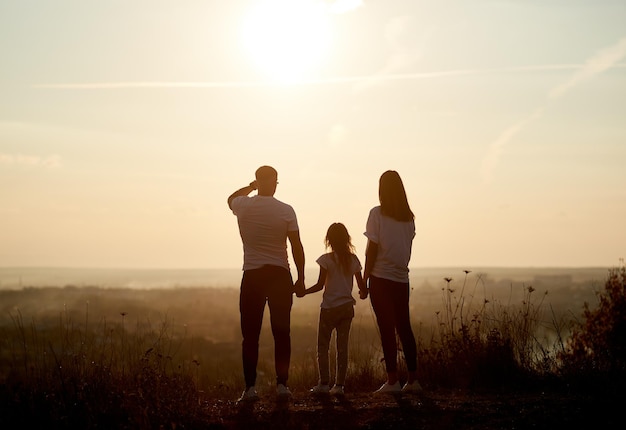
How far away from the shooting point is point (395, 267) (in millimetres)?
9539

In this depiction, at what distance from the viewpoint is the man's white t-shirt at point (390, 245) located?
947cm

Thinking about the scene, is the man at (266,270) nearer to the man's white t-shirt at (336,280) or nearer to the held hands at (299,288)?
the held hands at (299,288)

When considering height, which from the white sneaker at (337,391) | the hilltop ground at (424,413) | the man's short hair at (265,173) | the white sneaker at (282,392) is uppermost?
the man's short hair at (265,173)

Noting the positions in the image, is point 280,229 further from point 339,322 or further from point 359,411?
point 359,411

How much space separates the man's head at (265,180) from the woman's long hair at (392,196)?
1.23 metres

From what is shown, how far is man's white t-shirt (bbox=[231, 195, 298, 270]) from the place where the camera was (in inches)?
358

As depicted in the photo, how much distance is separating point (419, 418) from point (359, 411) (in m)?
0.66

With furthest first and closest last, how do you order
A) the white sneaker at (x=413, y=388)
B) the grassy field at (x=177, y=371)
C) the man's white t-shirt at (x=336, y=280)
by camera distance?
the man's white t-shirt at (x=336, y=280)
the white sneaker at (x=413, y=388)
the grassy field at (x=177, y=371)

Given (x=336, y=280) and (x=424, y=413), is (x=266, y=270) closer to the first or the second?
(x=336, y=280)

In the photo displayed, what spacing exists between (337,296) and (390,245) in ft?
2.90

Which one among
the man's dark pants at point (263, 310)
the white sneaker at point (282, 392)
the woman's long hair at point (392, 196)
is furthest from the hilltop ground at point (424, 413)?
the woman's long hair at point (392, 196)

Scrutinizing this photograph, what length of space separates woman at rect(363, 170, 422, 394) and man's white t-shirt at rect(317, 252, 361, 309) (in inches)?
10.5

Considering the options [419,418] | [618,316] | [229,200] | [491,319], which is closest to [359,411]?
[419,418]

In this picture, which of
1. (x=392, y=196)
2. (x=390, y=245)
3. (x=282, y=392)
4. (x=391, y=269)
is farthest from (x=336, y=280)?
(x=282, y=392)
